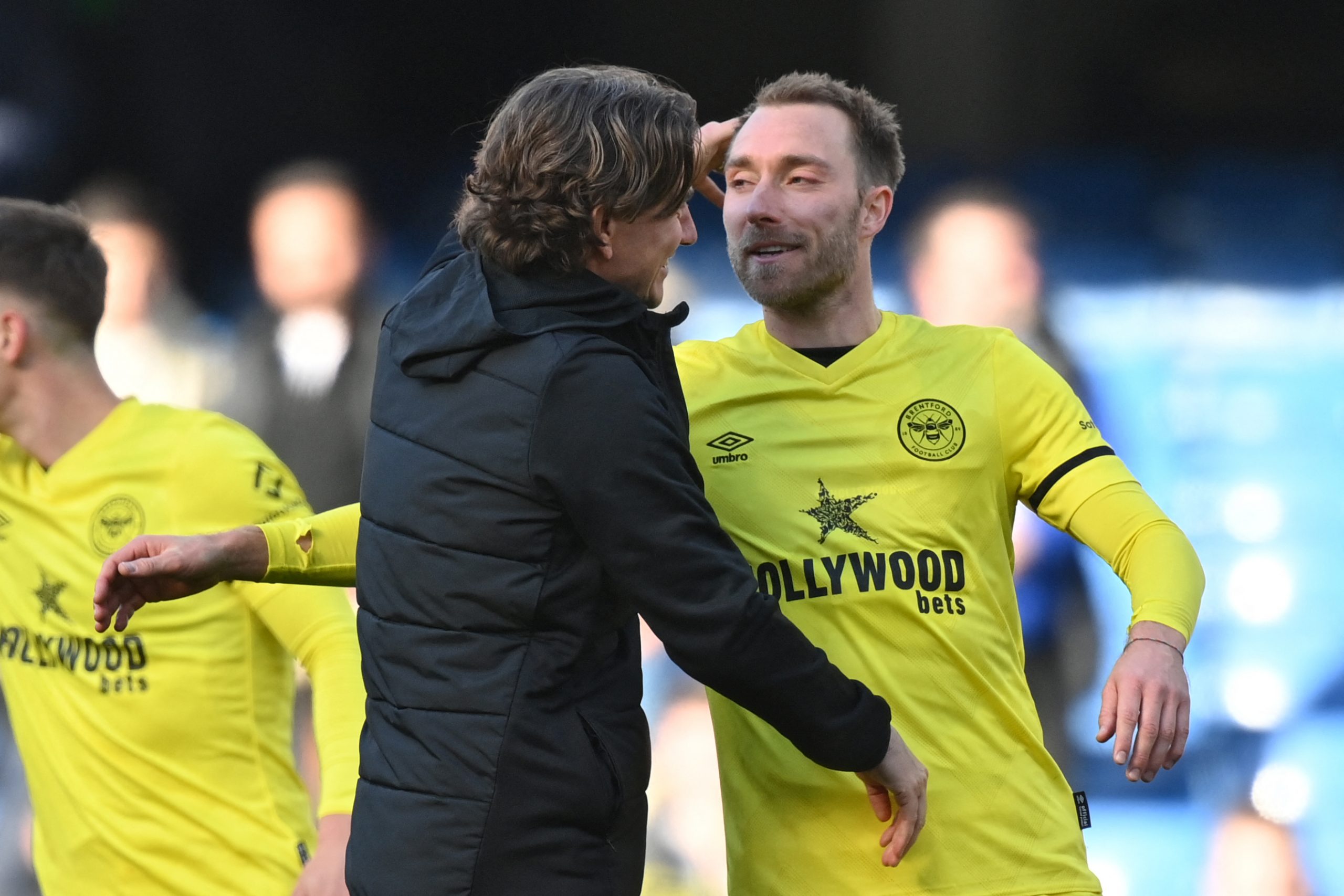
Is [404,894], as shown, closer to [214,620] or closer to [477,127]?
[214,620]

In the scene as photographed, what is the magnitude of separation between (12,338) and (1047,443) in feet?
6.30

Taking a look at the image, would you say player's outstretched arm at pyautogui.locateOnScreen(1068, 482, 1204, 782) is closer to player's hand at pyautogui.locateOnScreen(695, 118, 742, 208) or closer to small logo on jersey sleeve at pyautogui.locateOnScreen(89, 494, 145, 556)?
player's hand at pyautogui.locateOnScreen(695, 118, 742, 208)

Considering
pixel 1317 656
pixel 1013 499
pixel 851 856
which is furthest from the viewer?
pixel 1317 656

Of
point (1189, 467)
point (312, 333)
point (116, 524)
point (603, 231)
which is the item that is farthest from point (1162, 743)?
point (312, 333)

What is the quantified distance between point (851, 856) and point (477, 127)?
272 centimetres

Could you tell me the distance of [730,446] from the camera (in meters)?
2.26

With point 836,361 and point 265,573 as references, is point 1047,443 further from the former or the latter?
point 265,573

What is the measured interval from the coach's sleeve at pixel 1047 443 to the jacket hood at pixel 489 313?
0.77 meters

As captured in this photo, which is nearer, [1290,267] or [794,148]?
[794,148]

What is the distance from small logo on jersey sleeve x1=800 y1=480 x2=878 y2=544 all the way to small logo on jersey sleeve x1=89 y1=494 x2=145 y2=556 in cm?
125

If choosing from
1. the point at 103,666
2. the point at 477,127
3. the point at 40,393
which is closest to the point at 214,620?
the point at 103,666

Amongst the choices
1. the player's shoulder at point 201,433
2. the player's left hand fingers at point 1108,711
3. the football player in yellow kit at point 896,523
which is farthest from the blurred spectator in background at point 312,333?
the player's left hand fingers at point 1108,711

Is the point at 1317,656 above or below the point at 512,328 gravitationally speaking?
below

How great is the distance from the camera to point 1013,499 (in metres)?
2.33
